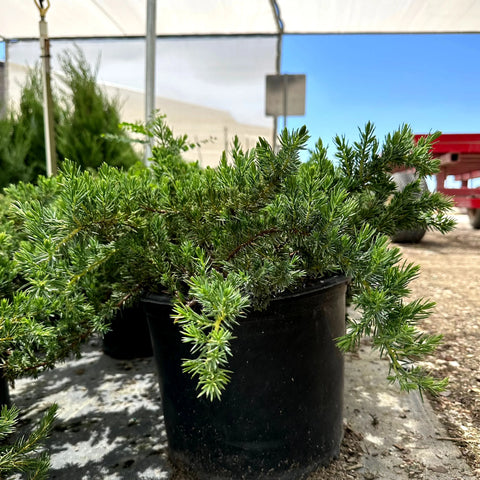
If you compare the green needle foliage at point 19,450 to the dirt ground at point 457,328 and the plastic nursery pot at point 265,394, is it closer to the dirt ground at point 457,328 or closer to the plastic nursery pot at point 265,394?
the plastic nursery pot at point 265,394

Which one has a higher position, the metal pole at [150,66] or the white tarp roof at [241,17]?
the white tarp roof at [241,17]

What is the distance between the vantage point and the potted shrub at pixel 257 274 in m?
0.79

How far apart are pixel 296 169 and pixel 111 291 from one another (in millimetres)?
626

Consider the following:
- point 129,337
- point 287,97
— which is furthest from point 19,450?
point 287,97

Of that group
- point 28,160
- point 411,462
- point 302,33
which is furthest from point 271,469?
point 302,33

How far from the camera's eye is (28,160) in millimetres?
5027

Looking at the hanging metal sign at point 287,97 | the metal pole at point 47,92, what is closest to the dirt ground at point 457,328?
the hanging metal sign at point 287,97

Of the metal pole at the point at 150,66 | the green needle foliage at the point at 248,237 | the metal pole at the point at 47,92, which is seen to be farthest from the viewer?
the metal pole at the point at 150,66

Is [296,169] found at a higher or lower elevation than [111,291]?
higher

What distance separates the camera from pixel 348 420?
1.61 m

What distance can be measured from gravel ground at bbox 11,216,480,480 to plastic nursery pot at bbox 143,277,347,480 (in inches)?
5.7

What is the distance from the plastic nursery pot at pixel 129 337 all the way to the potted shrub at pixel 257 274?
0.98 meters

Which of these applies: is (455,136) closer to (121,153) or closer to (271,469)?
(121,153)

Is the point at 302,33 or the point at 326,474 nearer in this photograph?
the point at 326,474
